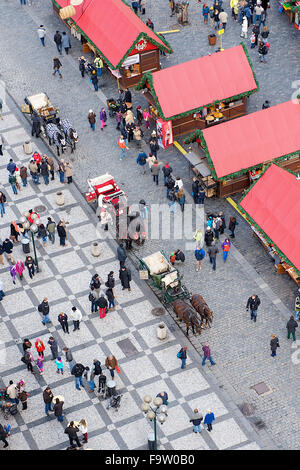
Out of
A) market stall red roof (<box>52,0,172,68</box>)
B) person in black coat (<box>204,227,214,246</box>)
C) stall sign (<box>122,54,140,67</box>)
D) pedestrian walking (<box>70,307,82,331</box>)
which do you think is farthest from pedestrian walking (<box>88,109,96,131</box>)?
pedestrian walking (<box>70,307,82,331</box>)

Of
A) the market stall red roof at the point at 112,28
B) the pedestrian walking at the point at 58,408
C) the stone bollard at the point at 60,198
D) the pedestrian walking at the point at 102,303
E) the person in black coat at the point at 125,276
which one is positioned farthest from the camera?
the market stall red roof at the point at 112,28

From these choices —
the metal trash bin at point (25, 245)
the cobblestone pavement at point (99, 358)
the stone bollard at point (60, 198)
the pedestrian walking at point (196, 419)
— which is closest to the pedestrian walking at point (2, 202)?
the cobblestone pavement at point (99, 358)

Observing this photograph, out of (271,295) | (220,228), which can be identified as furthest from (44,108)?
(271,295)

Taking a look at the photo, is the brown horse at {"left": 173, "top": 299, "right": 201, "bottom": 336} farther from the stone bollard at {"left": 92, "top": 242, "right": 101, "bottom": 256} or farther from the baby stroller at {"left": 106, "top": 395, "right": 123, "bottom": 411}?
the stone bollard at {"left": 92, "top": 242, "right": 101, "bottom": 256}

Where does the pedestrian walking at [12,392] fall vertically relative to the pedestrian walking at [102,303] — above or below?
below

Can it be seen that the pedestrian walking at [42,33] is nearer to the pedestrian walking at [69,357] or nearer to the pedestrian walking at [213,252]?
the pedestrian walking at [213,252]

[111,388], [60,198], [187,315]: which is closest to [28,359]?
[111,388]
